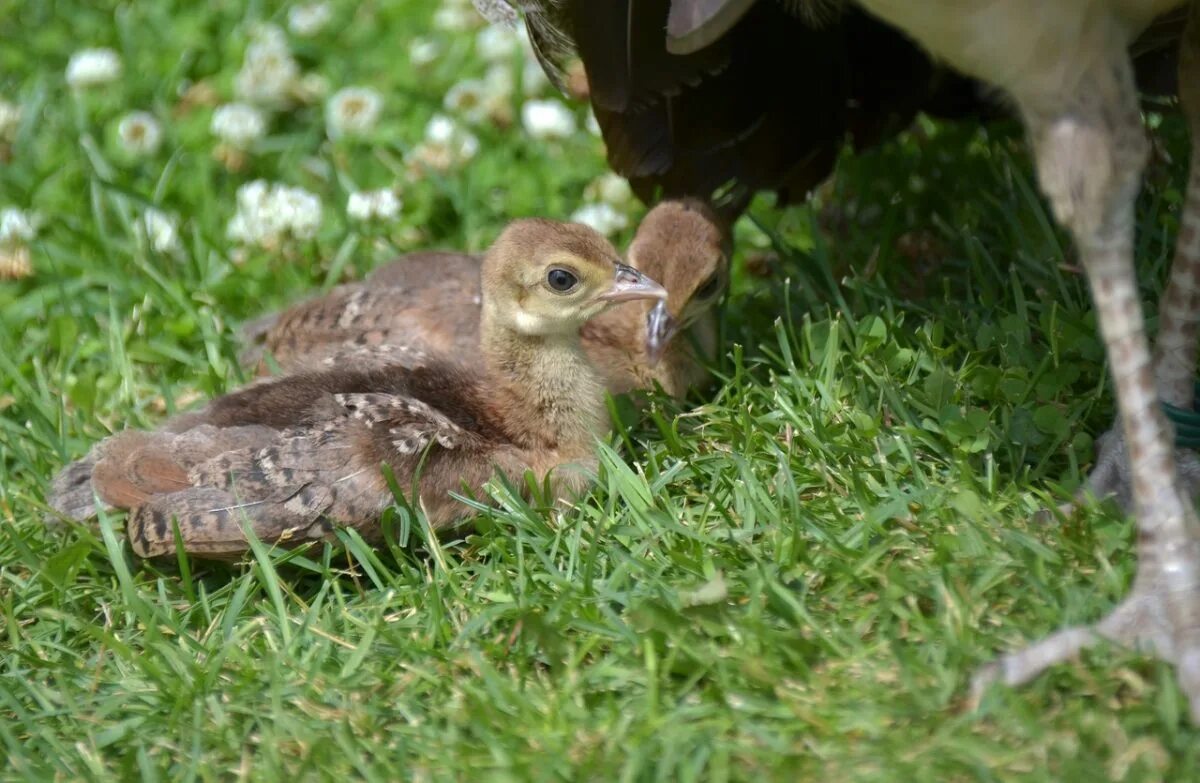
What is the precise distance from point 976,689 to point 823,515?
2.49ft

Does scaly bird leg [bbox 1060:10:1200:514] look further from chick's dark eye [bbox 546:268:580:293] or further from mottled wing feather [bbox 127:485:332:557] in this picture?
mottled wing feather [bbox 127:485:332:557]

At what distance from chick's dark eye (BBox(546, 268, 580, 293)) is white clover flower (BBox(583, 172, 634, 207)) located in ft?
4.11

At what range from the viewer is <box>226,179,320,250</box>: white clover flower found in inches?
188

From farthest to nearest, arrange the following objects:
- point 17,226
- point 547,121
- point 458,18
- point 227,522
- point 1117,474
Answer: point 458,18 → point 547,121 → point 17,226 → point 227,522 → point 1117,474

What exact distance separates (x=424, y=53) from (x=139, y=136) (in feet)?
3.72

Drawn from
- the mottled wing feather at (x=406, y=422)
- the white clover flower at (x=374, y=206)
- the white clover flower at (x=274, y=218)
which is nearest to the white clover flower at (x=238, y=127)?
the white clover flower at (x=274, y=218)

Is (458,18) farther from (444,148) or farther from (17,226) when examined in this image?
(17,226)

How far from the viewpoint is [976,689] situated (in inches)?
101

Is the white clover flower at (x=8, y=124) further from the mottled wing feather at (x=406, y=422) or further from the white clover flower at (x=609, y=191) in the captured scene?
the mottled wing feather at (x=406, y=422)

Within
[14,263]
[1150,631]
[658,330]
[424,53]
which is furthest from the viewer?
[424,53]

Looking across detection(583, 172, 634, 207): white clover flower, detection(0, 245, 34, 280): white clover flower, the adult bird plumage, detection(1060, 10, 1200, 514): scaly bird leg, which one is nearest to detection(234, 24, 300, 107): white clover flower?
detection(0, 245, 34, 280): white clover flower

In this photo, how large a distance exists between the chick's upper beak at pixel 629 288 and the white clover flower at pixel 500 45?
2.14 metres

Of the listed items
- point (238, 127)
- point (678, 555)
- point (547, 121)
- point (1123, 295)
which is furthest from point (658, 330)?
point (238, 127)

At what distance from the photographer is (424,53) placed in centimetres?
573
